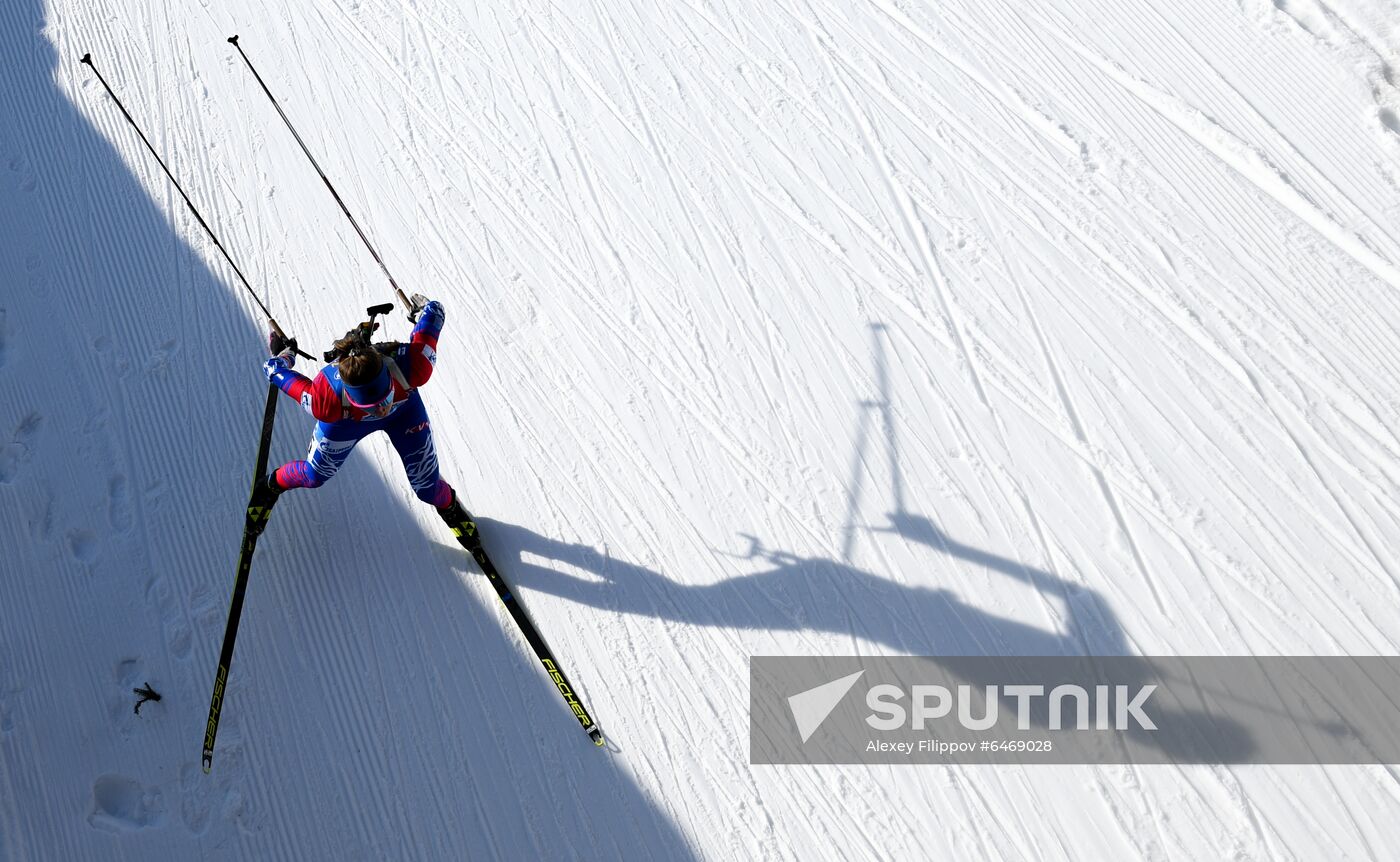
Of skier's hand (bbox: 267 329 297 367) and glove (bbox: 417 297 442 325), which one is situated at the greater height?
glove (bbox: 417 297 442 325)

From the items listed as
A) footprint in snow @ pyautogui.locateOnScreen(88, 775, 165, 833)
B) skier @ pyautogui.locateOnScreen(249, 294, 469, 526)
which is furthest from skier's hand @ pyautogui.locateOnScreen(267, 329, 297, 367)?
footprint in snow @ pyautogui.locateOnScreen(88, 775, 165, 833)

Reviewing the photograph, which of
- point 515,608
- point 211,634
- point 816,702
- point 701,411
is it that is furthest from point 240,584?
point 816,702

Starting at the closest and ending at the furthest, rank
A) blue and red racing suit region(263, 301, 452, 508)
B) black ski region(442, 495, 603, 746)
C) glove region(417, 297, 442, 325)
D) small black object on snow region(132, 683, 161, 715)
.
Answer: blue and red racing suit region(263, 301, 452, 508)
glove region(417, 297, 442, 325)
black ski region(442, 495, 603, 746)
small black object on snow region(132, 683, 161, 715)

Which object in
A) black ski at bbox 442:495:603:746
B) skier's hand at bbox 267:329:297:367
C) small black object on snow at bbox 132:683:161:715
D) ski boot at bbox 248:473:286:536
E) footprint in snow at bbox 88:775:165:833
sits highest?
skier's hand at bbox 267:329:297:367

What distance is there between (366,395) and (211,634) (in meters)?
1.78

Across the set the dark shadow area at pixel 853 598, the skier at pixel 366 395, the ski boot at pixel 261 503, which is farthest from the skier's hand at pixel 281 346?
the dark shadow area at pixel 853 598

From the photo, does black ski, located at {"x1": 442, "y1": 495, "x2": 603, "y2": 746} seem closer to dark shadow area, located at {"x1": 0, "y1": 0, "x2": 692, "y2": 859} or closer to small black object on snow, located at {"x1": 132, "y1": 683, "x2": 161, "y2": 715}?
dark shadow area, located at {"x1": 0, "y1": 0, "x2": 692, "y2": 859}

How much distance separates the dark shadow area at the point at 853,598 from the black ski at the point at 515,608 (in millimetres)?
178

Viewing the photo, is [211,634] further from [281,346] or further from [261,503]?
[281,346]

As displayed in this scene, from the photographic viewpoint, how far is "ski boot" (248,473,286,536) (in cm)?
487

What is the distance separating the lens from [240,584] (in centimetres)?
489

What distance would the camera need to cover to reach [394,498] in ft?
17.5

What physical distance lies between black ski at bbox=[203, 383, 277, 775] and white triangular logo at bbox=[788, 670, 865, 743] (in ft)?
8.22

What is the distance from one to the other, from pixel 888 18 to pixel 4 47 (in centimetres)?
625
